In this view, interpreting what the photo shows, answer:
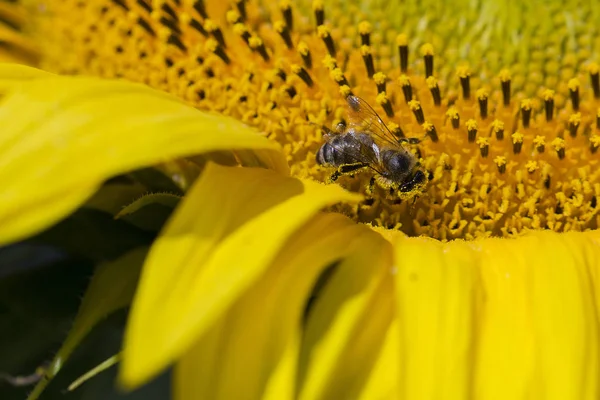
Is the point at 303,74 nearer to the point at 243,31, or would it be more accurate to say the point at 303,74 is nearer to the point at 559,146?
the point at 243,31

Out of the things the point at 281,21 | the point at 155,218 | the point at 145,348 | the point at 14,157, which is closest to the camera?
the point at 145,348

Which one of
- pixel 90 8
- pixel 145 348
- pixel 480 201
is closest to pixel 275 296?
pixel 145 348

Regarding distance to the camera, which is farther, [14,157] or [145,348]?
[14,157]

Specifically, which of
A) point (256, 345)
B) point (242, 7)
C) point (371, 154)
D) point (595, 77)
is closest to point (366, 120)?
point (371, 154)

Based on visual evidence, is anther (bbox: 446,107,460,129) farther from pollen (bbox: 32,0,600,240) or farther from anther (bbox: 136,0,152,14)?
anther (bbox: 136,0,152,14)

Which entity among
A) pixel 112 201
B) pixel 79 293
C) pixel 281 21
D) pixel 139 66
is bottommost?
pixel 79 293

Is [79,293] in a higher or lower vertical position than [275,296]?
lower

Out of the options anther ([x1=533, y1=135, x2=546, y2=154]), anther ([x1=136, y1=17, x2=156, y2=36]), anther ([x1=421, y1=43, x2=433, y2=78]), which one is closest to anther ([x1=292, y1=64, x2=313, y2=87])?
anther ([x1=421, y1=43, x2=433, y2=78])

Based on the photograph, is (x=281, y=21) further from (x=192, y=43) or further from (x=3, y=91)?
(x=3, y=91)
